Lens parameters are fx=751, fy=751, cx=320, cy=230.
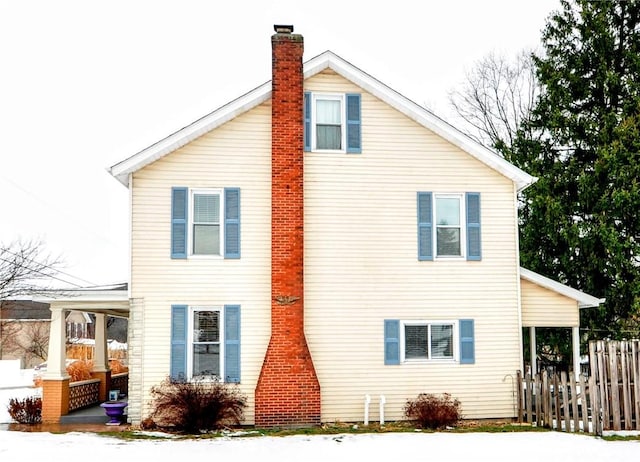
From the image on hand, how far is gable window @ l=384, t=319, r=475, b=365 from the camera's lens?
17.1 m

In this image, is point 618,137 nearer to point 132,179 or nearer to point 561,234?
point 561,234

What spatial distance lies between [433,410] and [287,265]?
175 inches

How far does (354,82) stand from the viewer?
17.5 meters

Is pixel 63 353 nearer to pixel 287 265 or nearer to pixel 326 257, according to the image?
pixel 287 265

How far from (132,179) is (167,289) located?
8.40 feet

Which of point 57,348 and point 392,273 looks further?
point 57,348

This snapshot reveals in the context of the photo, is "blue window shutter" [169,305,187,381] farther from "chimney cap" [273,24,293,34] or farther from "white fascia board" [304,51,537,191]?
"chimney cap" [273,24,293,34]

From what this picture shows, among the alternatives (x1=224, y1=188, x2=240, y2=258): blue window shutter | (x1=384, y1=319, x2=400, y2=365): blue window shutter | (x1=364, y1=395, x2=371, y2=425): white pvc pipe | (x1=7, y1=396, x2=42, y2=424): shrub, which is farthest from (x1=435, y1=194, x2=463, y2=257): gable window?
(x1=7, y1=396, x2=42, y2=424): shrub

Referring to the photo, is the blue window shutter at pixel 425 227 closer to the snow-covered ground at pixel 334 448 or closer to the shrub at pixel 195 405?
the snow-covered ground at pixel 334 448

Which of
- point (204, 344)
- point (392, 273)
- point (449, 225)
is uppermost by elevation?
point (449, 225)

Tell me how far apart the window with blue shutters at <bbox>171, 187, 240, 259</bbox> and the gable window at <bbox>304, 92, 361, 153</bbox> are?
233cm

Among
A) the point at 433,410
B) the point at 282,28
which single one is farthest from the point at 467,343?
the point at 282,28

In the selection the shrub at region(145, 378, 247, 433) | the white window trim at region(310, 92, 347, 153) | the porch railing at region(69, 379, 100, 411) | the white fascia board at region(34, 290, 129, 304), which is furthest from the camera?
the porch railing at region(69, 379, 100, 411)

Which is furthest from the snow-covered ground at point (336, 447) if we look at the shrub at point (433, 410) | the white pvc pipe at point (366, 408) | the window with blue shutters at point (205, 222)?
the window with blue shutters at point (205, 222)
